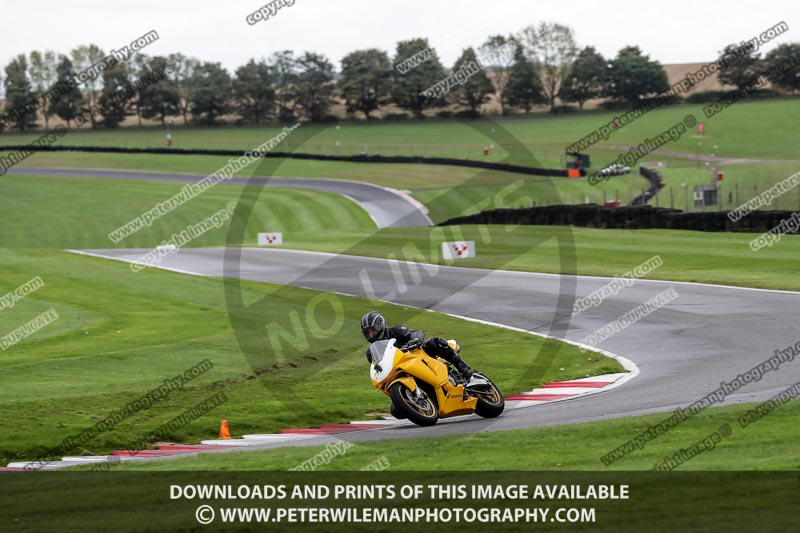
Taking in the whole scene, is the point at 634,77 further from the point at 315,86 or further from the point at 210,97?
the point at 210,97

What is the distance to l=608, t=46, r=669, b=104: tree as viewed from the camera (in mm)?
126594

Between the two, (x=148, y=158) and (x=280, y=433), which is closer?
(x=280, y=433)

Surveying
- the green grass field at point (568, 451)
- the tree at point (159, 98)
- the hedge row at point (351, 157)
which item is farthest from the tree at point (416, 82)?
the green grass field at point (568, 451)

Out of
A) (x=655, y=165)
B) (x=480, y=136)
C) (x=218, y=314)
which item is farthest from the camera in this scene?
(x=480, y=136)

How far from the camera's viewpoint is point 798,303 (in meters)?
22.8

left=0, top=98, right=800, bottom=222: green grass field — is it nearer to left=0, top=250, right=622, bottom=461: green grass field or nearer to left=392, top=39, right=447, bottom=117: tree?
left=392, top=39, right=447, bottom=117: tree

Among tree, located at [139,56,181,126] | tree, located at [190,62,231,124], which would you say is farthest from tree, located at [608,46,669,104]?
tree, located at [139,56,181,126]

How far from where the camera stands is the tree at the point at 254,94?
13538 cm

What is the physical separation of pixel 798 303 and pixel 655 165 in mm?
61641

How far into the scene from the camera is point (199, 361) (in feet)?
62.1
